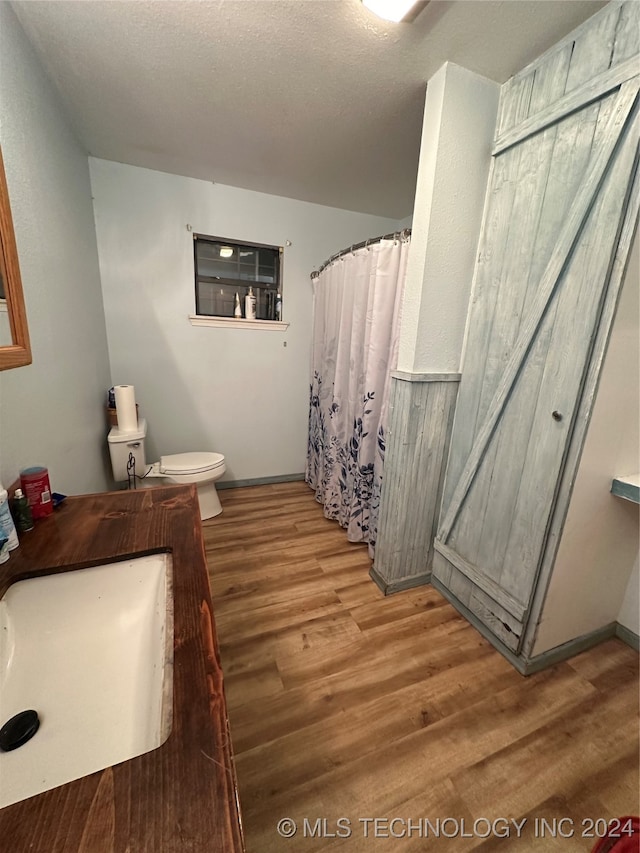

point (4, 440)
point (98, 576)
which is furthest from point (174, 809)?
point (4, 440)

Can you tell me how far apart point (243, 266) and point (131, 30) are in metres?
1.37

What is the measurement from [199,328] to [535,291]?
2.12 metres

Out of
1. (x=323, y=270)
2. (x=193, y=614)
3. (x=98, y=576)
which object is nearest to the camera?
(x=193, y=614)

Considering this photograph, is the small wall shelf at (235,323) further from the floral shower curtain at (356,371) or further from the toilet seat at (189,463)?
the toilet seat at (189,463)

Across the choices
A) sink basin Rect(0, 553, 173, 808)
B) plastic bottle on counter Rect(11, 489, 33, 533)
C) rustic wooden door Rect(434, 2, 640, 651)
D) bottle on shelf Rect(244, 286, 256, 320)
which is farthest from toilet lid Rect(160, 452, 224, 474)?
rustic wooden door Rect(434, 2, 640, 651)

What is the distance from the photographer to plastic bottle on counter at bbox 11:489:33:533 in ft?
2.92

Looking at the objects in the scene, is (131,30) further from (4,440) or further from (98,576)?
(98,576)

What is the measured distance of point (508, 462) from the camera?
137 cm

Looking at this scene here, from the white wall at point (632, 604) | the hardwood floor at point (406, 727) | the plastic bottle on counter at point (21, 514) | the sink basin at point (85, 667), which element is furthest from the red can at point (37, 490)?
the white wall at point (632, 604)

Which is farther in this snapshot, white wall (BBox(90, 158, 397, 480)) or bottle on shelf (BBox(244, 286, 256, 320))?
bottle on shelf (BBox(244, 286, 256, 320))

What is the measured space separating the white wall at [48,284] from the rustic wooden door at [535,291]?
175 centimetres

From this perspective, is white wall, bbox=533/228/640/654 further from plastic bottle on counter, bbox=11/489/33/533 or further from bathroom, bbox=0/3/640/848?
plastic bottle on counter, bbox=11/489/33/533

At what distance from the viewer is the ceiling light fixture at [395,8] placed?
1.00 metres

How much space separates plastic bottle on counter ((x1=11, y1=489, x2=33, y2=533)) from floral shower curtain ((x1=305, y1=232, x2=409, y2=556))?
1529 millimetres
